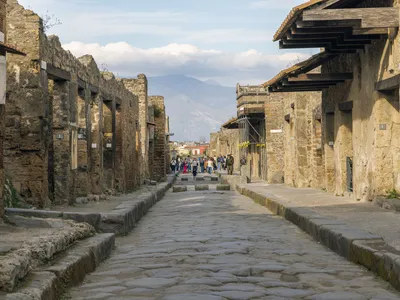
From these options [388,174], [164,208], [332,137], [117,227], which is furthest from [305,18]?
[332,137]

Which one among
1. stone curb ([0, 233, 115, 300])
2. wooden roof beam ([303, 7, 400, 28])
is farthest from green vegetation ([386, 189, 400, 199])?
stone curb ([0, 233, 115, 300])

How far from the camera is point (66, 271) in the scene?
5.98 m

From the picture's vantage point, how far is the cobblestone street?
5.83 metres

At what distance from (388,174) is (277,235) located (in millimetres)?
4655

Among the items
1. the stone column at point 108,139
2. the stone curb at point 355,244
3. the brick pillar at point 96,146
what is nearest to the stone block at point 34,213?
the stone curb at point 355,244

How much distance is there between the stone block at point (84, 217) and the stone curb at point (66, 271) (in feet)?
2.74

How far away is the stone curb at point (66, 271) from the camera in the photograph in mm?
4887

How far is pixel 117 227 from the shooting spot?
1088 centimetres

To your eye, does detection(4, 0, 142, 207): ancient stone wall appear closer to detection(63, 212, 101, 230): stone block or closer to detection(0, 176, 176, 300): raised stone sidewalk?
detection(0, 176, 176, 300): raised stone sidewalk

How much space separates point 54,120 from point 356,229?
876cm

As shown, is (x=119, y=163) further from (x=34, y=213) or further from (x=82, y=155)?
(x=34, y=213)

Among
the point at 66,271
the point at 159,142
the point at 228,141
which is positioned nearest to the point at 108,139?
the point at 66,271

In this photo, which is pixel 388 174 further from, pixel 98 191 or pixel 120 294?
pixel 120 294

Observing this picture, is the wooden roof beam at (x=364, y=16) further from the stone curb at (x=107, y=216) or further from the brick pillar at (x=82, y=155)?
the brick pillar at (x=82, y=155)
